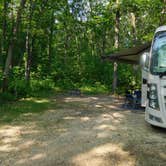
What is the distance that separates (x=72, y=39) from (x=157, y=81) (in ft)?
82.9

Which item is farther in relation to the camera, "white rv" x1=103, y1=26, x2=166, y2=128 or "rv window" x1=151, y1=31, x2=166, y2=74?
"rv window" x1=151, y1=31, x2=166, y2=74

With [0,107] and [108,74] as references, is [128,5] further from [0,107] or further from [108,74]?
[0,107]

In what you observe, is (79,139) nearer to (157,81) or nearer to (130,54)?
(157,81)

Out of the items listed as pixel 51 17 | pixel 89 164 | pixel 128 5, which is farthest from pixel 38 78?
pixel 89 164

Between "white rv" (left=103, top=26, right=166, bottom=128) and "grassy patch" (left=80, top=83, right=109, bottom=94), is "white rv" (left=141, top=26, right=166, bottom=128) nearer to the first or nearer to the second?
"white rv" (left=103, top=26, right=166, bottom=128)

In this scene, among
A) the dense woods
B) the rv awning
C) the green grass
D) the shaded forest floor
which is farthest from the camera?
the dense woods

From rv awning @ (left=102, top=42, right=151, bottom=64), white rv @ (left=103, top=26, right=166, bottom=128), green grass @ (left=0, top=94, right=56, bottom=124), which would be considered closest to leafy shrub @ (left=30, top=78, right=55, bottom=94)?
rv awning @ (left=102, top=42, right=151, bottom=64)

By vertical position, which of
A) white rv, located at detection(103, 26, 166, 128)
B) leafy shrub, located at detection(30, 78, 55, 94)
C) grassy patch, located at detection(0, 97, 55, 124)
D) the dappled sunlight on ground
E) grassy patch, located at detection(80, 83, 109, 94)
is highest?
white rv, located at detection(103, 26, 166, 128)

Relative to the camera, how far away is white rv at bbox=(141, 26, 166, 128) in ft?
26.3

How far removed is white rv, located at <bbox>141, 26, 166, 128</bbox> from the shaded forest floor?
44cm

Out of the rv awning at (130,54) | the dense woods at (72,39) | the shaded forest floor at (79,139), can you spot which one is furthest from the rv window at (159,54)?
the dense woods at (72,39)

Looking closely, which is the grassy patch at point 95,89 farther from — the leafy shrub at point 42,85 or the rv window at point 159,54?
the rv window at point 159,54

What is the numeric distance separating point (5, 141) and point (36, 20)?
1598cm

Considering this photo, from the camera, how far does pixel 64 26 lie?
2998 cm
